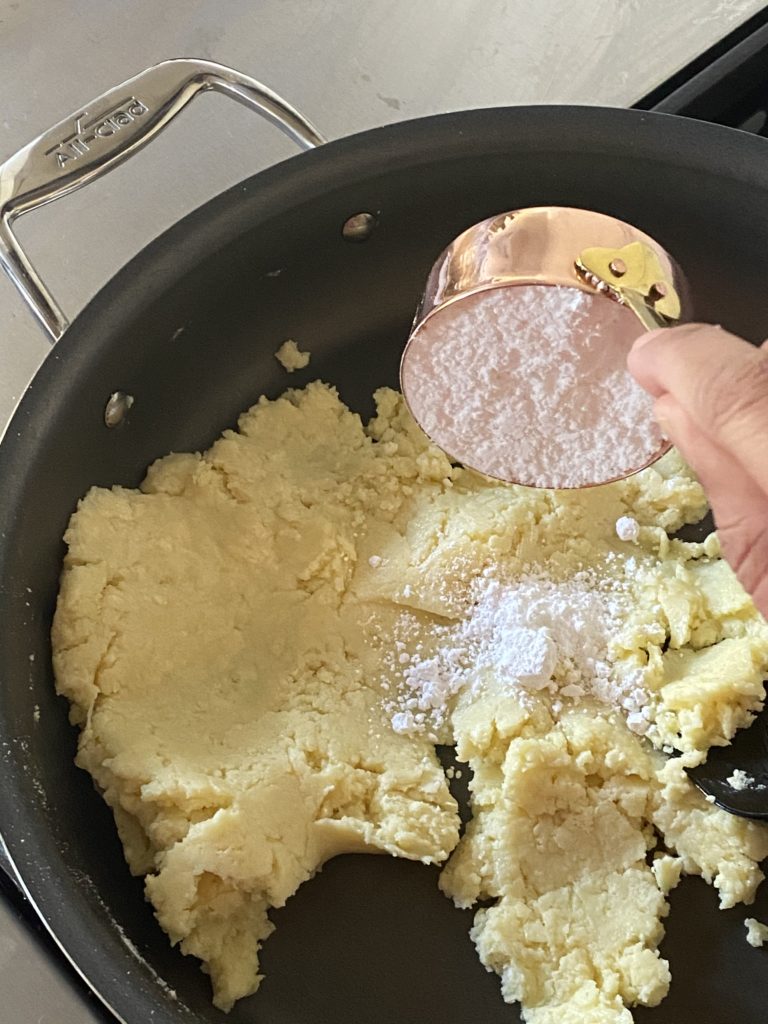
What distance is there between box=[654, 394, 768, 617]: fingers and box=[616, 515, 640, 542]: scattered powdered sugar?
1.30 feet

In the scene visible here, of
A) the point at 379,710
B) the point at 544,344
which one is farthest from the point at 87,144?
the point at 379,710

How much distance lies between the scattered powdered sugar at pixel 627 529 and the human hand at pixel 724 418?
1.29ft

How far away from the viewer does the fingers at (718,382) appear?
0.62 meters

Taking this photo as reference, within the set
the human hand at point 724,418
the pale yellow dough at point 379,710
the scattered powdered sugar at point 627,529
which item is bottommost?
the pale yellow dough at point 379,710

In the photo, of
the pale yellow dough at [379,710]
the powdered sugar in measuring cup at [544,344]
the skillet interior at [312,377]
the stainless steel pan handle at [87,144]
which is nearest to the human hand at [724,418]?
the powdered sugar in measuring cup at [544,344]

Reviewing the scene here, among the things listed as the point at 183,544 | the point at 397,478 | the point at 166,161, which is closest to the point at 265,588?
the point at 183,544

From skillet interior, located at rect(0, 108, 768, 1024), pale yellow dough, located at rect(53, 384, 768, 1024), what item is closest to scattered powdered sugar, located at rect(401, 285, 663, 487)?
pale yellow dough, located at rect(53, 384, 768, 1024)

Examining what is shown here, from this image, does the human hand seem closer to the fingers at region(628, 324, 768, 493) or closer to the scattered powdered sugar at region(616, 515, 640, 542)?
the fingers at region(628, 324, 768, 493)

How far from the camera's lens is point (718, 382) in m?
0.64

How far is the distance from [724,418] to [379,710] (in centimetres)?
56

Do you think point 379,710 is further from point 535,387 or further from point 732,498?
point 732,498

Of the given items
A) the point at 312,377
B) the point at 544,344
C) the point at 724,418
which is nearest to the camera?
the point at 724,418

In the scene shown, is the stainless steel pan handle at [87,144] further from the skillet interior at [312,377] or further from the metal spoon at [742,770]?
the metal spoon at [742,770]

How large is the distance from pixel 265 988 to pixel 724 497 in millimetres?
682
